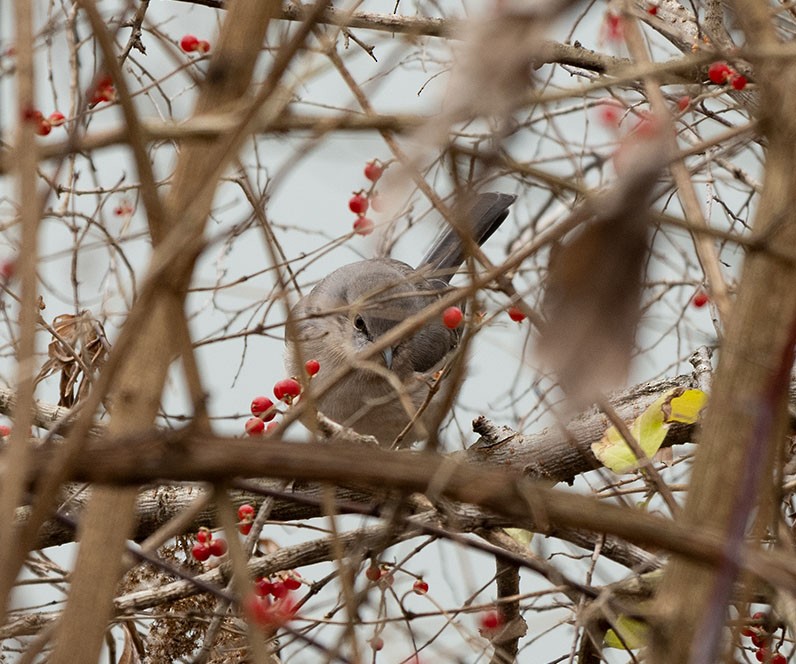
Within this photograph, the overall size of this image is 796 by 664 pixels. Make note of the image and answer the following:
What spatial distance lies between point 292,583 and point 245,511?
0.24 meters

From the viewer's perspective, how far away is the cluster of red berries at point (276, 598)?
2019 millimetres

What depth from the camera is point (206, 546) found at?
3.01 m

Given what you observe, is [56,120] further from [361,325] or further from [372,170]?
[361,325]

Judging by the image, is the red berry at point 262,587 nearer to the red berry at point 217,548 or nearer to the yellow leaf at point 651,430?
the red berry at point 217,548

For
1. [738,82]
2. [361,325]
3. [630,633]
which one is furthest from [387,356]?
[630,633]

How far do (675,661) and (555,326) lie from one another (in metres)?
0.34

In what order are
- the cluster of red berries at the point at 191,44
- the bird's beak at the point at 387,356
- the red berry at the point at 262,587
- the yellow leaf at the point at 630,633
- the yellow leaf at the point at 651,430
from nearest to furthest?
the yellow leaf at the point at 630,633 → the yellow leaf at the point at 651,430 → the red berry at the point at 262,587 → the cluster of red berries at the point at 191,44 → the bird's beak at the point at 387,356

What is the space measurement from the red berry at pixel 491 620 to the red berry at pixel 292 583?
53cm

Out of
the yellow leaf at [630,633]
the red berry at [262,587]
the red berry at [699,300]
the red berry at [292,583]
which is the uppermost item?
the red berry at [699,300]

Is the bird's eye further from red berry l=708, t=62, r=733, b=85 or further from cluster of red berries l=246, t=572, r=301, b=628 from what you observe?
red berry l=708, t=62, r=733, b=85

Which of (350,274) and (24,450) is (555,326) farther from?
(350,274)

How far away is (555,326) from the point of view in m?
0.89

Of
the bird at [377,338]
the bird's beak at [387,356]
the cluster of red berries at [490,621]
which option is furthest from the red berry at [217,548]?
the bird's beak at [387,356]

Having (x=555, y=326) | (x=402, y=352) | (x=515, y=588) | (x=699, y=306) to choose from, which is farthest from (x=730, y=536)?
(x=402, y=352)
